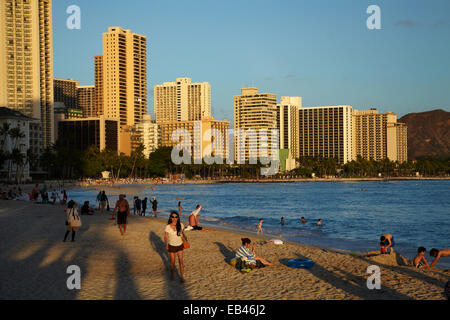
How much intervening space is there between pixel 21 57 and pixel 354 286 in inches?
6497

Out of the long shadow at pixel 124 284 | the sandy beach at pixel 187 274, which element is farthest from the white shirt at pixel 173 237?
the long shadow at pixel 124 284

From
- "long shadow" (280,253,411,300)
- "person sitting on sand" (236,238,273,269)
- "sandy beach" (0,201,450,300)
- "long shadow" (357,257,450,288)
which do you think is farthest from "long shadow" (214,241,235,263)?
"long shadow" (357,257,450,288)

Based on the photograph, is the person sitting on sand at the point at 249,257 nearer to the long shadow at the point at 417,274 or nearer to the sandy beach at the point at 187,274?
the sandy beach at the point at 187,274

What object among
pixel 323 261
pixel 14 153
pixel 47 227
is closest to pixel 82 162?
pixel 14 153

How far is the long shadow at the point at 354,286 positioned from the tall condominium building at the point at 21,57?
6078 inches

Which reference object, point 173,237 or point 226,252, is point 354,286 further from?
point 226,252

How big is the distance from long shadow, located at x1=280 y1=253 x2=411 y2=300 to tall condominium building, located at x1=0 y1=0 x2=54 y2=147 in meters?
154

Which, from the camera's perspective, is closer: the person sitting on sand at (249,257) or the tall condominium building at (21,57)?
the person sitting on sand at (249,257)

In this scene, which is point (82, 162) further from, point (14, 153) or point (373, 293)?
point (373, 293)

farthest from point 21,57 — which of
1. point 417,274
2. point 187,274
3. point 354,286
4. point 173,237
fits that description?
point 354,286

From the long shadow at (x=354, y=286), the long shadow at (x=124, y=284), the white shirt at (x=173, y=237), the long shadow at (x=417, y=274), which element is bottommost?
the long shadow at (x=417, y=274)

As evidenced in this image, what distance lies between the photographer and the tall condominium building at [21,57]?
5994 inches

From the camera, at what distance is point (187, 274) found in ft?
43.1
